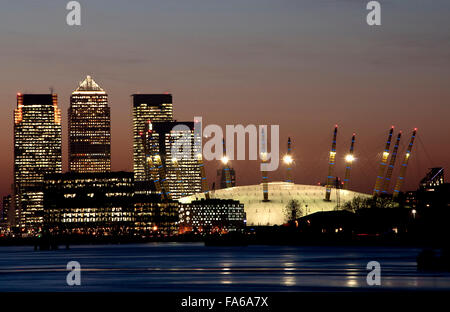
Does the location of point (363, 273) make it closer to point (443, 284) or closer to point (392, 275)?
point (392, 275)
